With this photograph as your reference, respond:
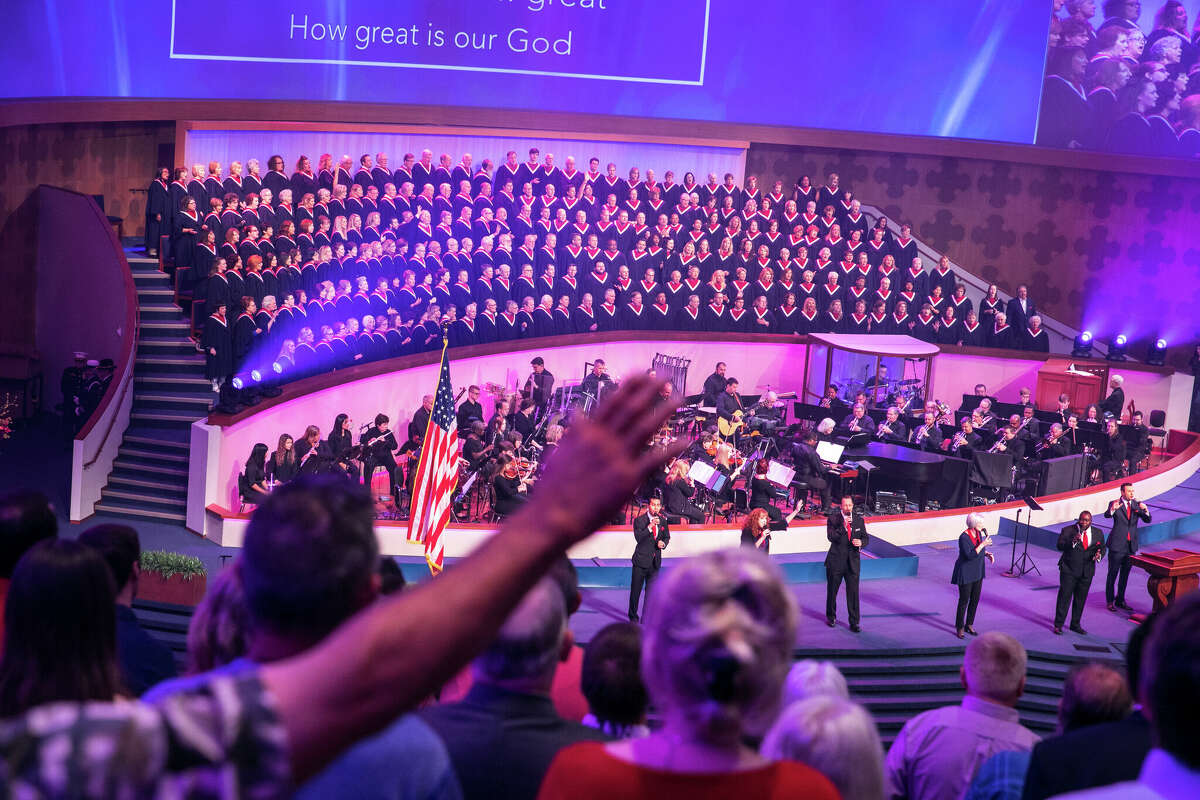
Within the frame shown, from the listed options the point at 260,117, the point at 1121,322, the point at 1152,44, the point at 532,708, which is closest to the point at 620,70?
the point at 260,117

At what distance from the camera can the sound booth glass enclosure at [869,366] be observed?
1727 cm

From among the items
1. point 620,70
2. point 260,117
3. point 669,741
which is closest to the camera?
point 669,741

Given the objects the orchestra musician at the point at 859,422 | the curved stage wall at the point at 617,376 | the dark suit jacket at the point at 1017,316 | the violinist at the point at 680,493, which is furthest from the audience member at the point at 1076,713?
the dark suit jacket at the point at 1017,316

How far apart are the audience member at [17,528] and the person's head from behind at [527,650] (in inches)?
50.0

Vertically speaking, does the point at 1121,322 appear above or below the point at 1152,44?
below

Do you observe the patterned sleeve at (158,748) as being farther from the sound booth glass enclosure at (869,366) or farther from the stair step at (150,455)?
the sound booth glass enclosure at (869,366)

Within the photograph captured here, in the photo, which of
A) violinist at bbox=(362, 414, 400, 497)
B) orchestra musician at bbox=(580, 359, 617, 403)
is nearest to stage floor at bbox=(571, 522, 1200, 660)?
violinist at bbox=(362, 414, 400, 497)

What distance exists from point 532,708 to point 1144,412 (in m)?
19.6

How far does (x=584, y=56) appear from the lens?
18219 mm

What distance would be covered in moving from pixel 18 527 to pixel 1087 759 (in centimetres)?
259

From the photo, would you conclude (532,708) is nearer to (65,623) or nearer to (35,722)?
(65,623)

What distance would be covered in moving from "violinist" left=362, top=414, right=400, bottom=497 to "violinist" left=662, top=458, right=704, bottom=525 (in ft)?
10.0

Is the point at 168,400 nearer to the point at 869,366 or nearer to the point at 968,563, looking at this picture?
the point at 968,563

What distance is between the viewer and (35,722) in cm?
79
